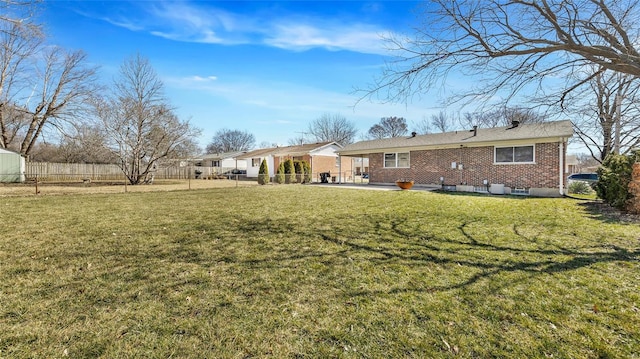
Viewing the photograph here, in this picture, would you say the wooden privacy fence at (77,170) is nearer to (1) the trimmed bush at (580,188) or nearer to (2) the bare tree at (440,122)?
(1) the trimmed bush at (580,188)

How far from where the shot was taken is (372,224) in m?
6.70

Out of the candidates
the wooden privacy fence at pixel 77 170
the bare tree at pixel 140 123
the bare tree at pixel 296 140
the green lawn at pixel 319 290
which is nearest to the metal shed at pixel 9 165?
the wooden privacy fence at pixel 77 170

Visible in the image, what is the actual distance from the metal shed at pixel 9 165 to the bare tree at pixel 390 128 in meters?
45.9

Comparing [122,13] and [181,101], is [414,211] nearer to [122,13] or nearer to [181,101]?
[122,13]

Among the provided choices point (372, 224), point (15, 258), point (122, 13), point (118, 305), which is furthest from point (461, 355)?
point (122, 13)

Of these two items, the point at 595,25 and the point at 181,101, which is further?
the point at 181,101

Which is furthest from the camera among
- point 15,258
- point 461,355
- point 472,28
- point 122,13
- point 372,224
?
point 122,13

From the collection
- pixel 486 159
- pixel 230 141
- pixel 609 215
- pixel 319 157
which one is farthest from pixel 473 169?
pixel 230 141

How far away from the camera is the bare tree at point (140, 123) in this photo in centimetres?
2098

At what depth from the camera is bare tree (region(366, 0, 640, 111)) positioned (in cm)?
451

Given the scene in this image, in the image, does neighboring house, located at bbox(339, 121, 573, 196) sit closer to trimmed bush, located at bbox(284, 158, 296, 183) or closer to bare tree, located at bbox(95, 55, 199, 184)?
trimmed bush, located at bbox(284, 158, 296, 183)

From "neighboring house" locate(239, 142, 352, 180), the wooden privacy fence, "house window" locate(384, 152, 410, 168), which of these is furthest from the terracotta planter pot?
the wooden privacy fence

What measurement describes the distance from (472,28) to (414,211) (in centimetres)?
484

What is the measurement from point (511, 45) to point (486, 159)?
37.7 ft
